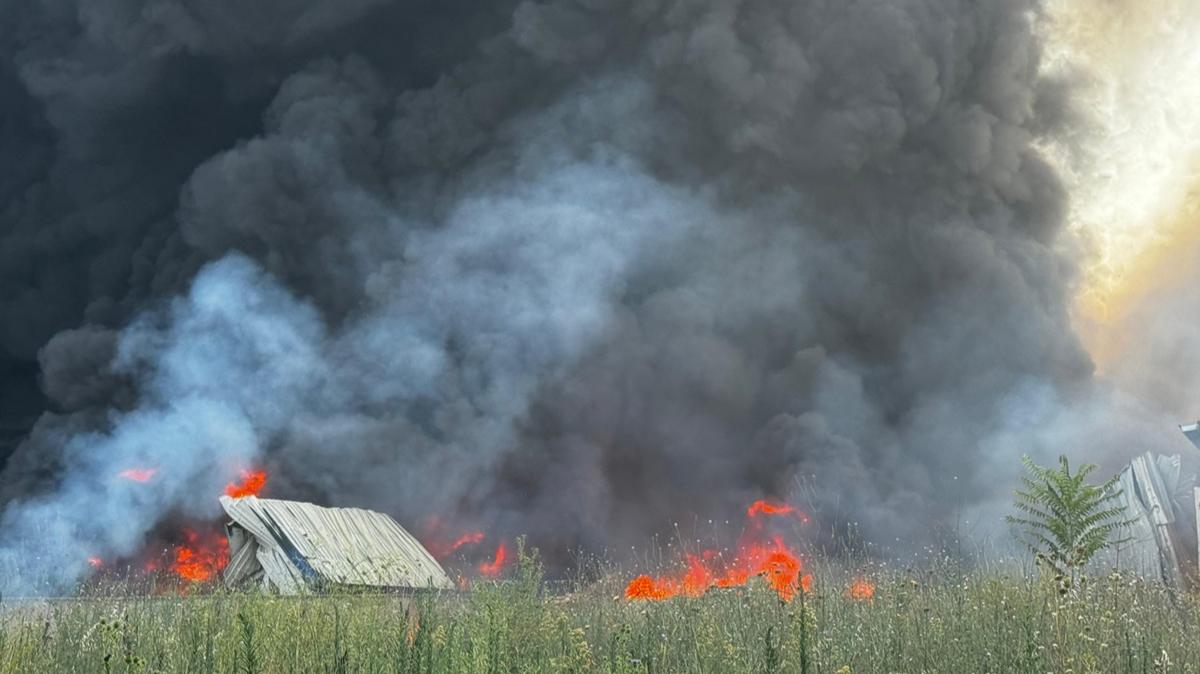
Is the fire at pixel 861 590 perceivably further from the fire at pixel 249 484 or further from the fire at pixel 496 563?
the fire at pixel 249 484

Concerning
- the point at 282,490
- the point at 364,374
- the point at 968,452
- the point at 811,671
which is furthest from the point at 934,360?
the point at 811,671

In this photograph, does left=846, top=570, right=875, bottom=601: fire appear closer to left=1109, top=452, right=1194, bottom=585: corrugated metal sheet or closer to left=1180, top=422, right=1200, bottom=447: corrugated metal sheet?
left=1109, top=452, right=1194, bottom=585: corrugated metal sheet

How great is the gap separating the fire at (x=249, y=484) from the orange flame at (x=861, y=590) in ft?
73.1

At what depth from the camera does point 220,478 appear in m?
34.6

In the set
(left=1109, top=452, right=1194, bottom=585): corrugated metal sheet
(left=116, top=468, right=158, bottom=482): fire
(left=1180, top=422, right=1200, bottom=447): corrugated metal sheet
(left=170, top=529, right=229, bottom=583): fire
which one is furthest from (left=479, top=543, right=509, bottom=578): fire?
(left=1180, top=422, right=1200, bottom=447): corrugated metal sheet

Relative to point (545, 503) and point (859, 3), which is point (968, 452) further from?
Result: point (859, 3)

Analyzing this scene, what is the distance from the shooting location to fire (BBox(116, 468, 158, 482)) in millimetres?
34969

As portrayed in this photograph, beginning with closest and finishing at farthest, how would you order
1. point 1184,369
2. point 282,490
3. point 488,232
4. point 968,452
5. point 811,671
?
point 811,671
point 282,490
point 968,452
point 488,232
point 1184,369

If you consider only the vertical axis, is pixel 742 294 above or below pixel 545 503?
above


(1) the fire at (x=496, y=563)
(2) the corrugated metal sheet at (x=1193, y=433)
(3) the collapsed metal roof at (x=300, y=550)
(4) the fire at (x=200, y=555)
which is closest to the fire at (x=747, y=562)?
(3) the collapsed metal roof at (x=300, y=550)

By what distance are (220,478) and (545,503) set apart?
31.2 ft

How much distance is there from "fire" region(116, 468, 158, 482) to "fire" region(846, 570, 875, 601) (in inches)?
994

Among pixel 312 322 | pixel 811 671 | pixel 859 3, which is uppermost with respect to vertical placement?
pixel 859 3

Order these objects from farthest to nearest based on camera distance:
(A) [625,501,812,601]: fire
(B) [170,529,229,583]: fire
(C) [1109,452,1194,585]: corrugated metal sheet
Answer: (B) [170,529,229,583]: fire → (A) [625,501,812,601]: fire → (C) [1109,452,1194,585]: corrugated metal sheet
